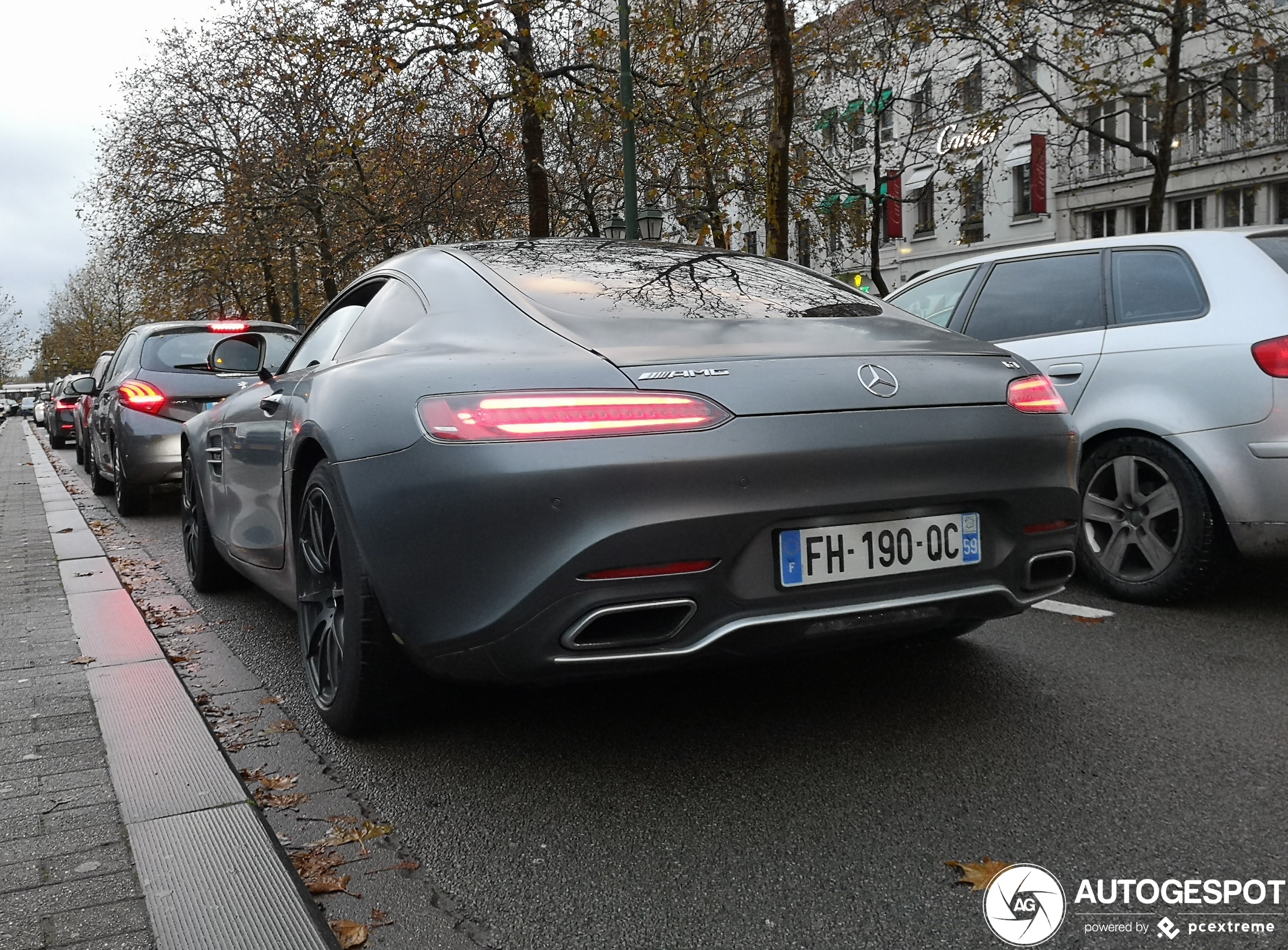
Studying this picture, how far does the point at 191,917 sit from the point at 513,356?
4.59 feet

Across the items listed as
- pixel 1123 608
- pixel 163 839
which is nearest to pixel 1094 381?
pixel 1123 608

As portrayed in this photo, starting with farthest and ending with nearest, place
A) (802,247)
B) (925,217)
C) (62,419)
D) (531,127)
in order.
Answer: (802,247)
(925,217)
(62,419)
(531,127)

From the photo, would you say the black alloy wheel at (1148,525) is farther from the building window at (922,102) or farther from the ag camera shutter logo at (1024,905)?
the building window at (922,102)

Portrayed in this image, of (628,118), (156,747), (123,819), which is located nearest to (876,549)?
(123,819)

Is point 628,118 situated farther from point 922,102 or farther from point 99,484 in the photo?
point 922,102

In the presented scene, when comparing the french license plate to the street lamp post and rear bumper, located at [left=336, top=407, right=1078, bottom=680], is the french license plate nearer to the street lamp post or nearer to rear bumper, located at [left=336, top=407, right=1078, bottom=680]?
rear bumper, located at [left=336, top=407, right=1078, bottom=680]

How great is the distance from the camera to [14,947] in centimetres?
215

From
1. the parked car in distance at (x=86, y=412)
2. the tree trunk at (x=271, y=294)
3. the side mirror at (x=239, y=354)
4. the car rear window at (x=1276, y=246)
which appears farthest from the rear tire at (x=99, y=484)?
the tree trunk at (x=271, y=294)

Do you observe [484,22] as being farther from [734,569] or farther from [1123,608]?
[734,569]

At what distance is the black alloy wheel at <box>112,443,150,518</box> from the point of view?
9961mm

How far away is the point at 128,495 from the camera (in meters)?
10.0

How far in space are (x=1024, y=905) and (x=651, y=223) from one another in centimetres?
1865

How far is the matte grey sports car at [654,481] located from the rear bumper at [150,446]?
678 cm

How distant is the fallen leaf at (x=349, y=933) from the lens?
2.16 metres
